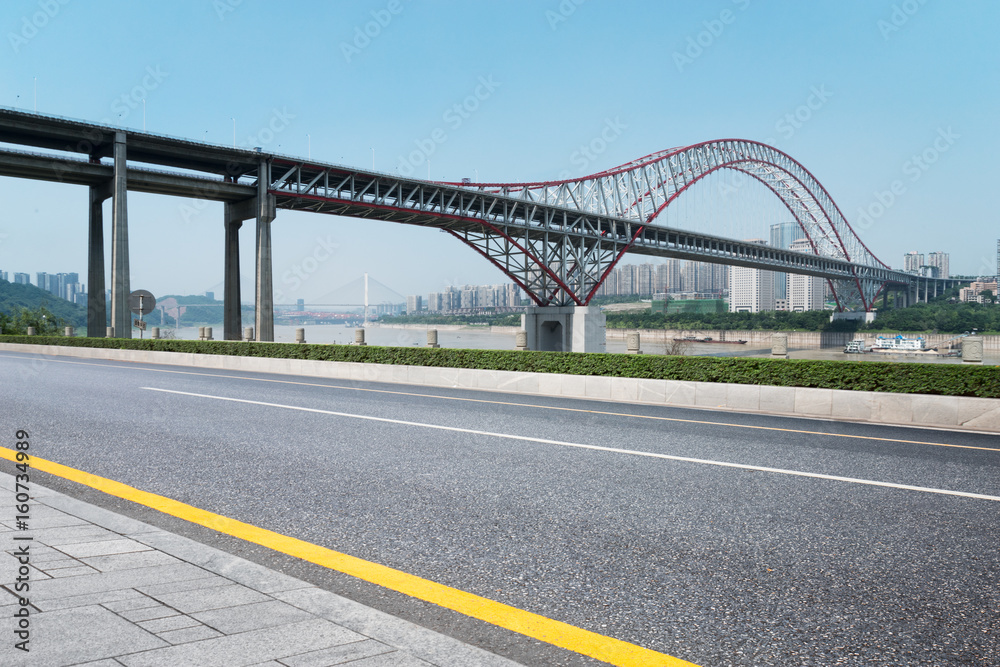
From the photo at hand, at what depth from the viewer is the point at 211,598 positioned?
307 cm

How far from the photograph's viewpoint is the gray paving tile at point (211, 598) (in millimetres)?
2979

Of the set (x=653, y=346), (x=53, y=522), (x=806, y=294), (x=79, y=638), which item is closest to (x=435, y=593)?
(x=79, y=638)

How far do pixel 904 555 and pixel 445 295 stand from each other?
134 m

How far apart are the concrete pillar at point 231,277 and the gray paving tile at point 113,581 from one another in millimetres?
41305

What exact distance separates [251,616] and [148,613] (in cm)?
46

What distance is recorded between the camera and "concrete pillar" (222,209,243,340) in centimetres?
4203

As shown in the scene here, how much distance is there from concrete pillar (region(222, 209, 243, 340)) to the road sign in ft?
45.7

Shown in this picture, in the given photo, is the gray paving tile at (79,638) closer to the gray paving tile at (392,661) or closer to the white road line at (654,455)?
the gray paving tile at (392,661)

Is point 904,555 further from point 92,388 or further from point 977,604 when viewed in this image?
point 92,388

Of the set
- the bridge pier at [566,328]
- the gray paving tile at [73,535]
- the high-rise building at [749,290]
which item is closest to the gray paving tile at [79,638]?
the gray paving tile at [73,535]

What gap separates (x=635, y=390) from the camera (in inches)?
524

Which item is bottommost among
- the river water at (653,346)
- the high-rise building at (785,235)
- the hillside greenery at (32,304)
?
the river water at (653,346)

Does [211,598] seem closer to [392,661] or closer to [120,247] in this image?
[392,661]

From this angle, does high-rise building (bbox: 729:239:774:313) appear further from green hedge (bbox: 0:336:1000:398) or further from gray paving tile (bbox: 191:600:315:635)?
gray paving tile (bbox: 191:600:315:635)
